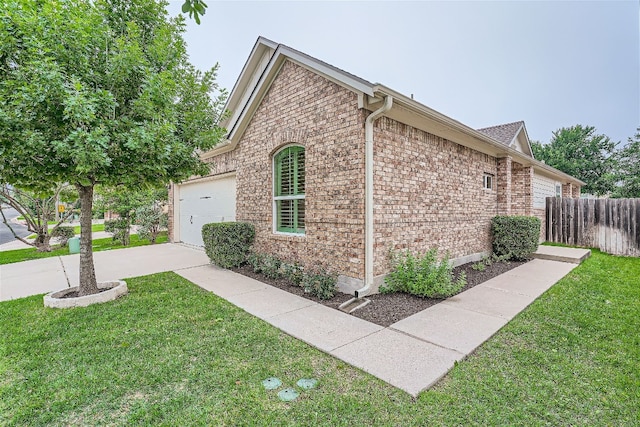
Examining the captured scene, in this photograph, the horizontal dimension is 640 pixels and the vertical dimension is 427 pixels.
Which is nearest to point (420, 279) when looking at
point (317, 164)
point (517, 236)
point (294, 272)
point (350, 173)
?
point (350, 173)

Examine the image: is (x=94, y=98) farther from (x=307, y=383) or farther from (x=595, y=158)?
(x=595, y=158)

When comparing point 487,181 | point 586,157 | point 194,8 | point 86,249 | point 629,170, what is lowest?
point 86,249

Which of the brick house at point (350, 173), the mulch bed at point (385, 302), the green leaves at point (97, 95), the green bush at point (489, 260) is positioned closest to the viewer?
the green leaves at point (97, 95)

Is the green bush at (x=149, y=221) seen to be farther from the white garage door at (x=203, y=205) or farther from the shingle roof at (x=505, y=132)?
the shingle roof at (x=505, y=132)

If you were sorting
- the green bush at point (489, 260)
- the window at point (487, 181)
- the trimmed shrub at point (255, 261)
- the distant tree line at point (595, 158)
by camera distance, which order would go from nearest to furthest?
the trimmed shrub at point (255, 261) → the green bush at point (489, 260) → the window at point (487, 181) → the distant tree line at point (595, 158)

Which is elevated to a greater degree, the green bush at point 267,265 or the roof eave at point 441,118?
the roof eave at point 441,118

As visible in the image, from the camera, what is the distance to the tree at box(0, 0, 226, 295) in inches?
152

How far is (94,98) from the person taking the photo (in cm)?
391

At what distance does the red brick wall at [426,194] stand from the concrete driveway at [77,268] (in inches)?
211

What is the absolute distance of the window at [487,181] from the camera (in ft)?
28.0

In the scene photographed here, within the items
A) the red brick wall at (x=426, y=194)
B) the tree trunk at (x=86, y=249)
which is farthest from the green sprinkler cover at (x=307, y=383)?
the tree trunk at (x=86, y=249)

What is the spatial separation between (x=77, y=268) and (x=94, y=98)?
6005 mm

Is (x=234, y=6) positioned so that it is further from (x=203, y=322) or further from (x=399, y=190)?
(x=203, y=322)

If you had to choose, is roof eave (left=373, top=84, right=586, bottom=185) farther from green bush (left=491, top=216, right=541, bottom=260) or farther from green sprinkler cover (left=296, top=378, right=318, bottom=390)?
green sprinkler cover (left=296, top=378, right=318, bottom=390)
